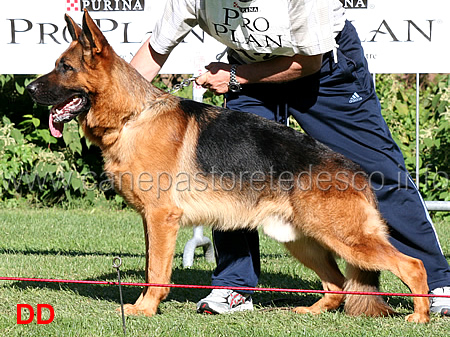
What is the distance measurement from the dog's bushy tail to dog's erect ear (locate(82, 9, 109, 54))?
81.5 inches

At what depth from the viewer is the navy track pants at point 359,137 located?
404cm

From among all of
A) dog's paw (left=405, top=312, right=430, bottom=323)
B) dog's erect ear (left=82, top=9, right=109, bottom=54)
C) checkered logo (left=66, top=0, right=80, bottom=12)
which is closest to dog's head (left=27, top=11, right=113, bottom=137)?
dog's erect ear (left=82, top=9, right=109, bottom=54)

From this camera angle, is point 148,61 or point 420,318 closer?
point 420,318

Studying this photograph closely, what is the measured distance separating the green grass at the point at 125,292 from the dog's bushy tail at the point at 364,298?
65 millimetres

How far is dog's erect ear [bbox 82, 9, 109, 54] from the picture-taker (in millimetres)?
3682

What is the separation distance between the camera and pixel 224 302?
4066 millimetres

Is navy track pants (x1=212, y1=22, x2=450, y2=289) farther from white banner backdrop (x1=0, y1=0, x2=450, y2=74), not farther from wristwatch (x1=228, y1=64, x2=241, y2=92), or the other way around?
white banner backdrop (x1=0, y1=0, x2=450, y2=74)

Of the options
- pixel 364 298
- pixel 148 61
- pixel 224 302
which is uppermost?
pixel 148 61

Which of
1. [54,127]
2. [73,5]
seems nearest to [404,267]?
[54,127]

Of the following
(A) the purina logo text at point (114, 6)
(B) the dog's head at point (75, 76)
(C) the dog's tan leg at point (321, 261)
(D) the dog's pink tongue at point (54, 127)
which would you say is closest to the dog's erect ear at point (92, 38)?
(B) the dog's head at point (75, 76)

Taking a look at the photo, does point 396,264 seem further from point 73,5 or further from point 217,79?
point 73,5

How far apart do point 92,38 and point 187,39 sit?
288 centimetres

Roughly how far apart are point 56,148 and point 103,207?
1.00 m

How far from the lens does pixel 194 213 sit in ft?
12.8
